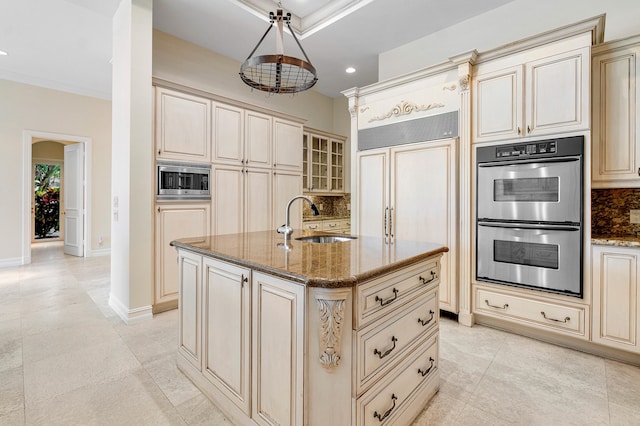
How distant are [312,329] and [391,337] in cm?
44

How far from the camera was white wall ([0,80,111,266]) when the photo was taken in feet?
17.1

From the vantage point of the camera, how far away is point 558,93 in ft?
8.05

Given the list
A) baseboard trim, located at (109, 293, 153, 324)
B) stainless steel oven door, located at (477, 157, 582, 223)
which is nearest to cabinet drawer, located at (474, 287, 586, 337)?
stainless steel oven door, located at (477, 157, 582, 223)

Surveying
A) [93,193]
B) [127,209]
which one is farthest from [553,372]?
[93,193]

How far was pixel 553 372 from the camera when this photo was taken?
2143 millimetres

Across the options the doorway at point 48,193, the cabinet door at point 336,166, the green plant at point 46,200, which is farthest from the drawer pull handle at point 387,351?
the green plant at point 46,200

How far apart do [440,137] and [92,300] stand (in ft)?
14.0

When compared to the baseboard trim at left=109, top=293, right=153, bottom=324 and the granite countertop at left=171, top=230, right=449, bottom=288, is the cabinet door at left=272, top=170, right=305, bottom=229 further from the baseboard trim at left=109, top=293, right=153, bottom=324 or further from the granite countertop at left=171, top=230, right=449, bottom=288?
the granite countertop at left=171, top=230, right=449, bottom=288

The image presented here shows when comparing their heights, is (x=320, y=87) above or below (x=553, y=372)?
above

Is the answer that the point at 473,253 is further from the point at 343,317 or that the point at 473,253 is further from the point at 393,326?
the point at 343,317

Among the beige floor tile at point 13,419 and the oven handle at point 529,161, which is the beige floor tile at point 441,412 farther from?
the beige floor tile at point 13,419

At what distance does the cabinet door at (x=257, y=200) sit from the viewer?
3.99 m

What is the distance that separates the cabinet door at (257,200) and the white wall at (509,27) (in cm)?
219

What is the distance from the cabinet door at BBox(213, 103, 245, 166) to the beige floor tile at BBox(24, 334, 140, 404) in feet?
7.05
